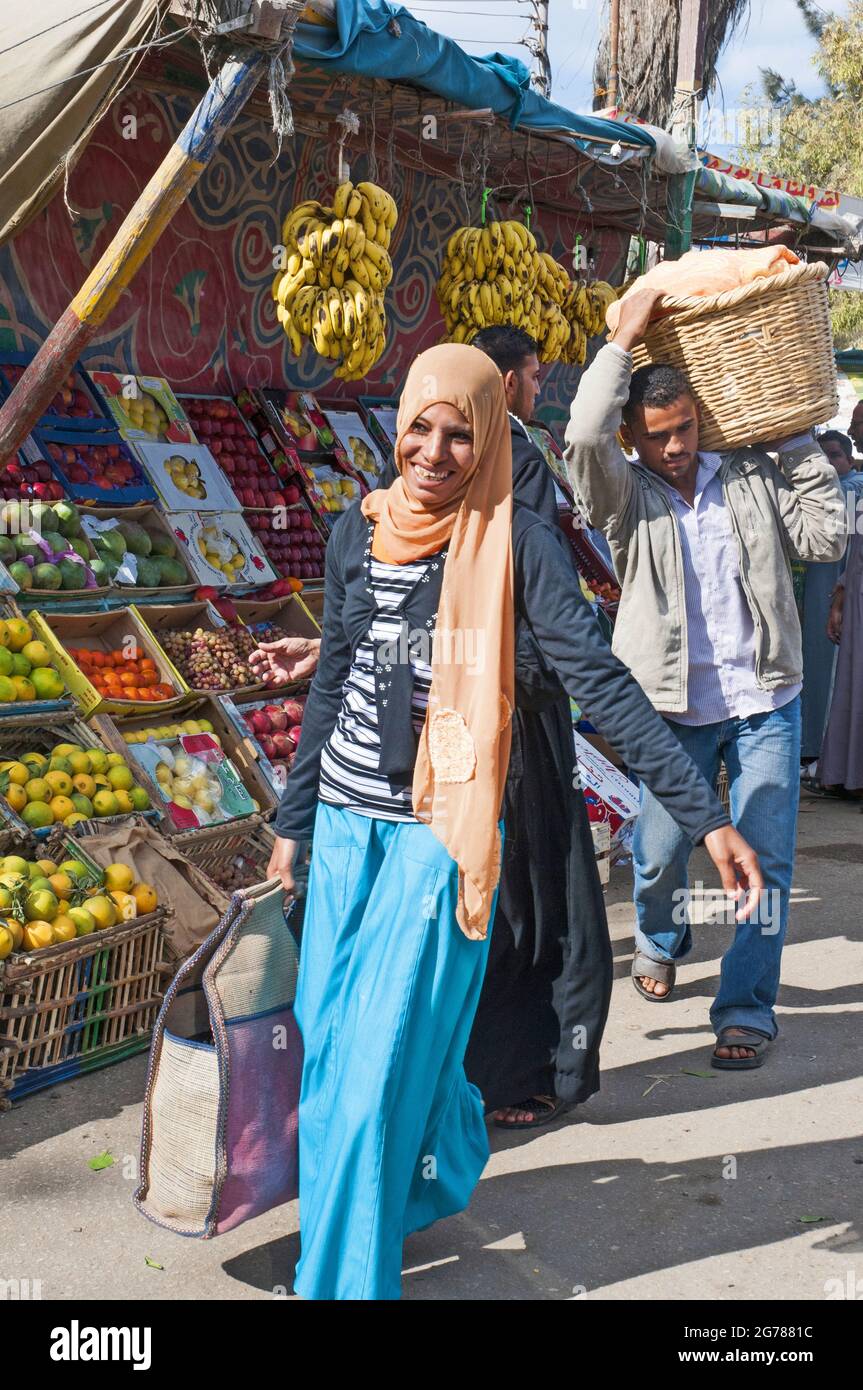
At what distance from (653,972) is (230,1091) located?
2.24m

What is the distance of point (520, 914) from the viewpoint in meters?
3.54

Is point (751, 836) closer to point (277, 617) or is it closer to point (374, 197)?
point (277, 617)

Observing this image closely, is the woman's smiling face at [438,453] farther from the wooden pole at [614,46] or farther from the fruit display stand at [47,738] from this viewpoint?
the wooden pole at [614,46]

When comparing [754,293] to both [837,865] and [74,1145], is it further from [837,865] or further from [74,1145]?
[837,865]

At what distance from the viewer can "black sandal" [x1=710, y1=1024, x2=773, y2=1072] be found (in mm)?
4148

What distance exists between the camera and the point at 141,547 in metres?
5.89

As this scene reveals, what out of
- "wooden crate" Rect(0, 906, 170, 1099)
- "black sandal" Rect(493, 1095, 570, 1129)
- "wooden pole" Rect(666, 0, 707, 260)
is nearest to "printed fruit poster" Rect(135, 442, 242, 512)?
"wooden crate" Rect(0, 906, 170, 1099)

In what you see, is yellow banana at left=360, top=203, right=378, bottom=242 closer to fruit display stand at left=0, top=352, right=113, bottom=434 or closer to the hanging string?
the hanging string

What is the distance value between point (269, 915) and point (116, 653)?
9.30 feet

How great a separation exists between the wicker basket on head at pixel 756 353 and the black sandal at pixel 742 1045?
1.76 meters

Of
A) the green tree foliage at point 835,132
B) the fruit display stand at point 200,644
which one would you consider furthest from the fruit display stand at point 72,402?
the green tree foliage at point 835,132

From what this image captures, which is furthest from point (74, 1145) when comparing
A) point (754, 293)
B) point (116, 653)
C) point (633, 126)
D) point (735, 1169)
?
point (633, 126)

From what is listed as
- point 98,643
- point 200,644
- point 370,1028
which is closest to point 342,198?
point 200,644

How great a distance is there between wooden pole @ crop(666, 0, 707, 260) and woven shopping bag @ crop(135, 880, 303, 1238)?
18.8 ft
